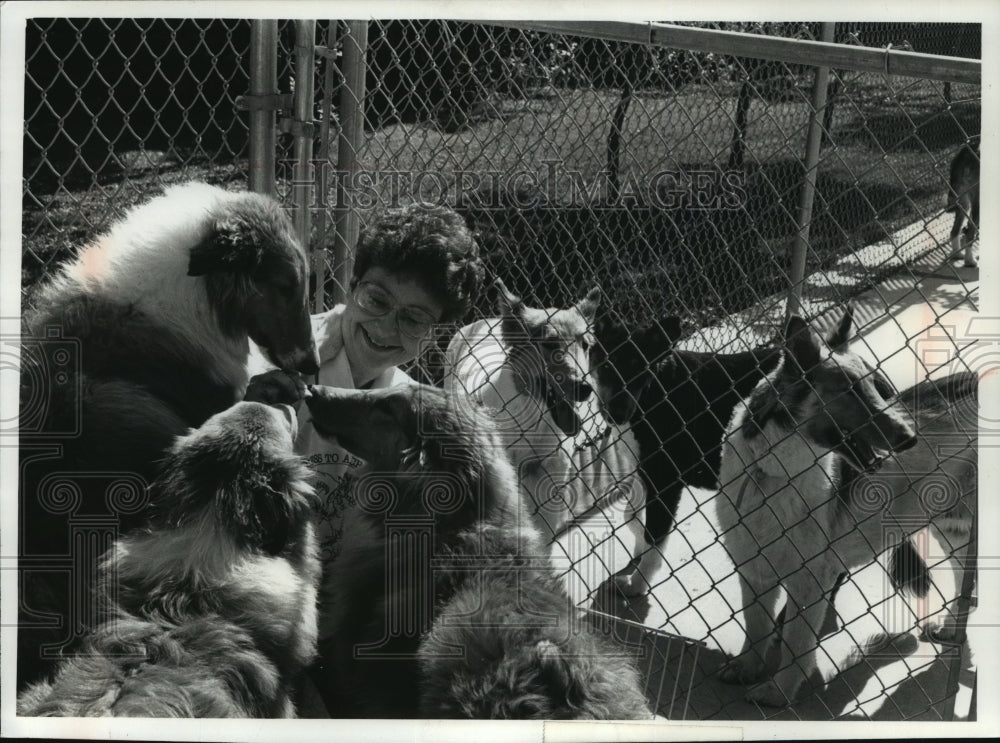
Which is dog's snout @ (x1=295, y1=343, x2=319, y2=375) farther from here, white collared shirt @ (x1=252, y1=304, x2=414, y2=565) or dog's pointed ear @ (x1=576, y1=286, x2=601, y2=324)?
dog's pointed ear @ (x1=576, y1=286, x2=601, y2=324)

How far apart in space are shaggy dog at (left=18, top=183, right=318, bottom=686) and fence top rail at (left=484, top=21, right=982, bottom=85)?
1.11 metres

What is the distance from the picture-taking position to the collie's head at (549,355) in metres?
3.51

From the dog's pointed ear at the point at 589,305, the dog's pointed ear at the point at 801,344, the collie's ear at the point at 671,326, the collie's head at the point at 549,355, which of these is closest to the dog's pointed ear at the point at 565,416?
the collie's head at the point at 549,355

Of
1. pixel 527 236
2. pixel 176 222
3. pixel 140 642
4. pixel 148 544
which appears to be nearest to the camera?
pixel 140 642

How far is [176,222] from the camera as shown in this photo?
333 cm

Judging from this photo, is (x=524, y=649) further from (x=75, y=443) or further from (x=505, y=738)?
(x=75, y=443)

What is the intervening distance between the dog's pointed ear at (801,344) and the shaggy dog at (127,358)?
154cm

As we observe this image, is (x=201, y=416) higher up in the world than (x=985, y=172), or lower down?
lower down

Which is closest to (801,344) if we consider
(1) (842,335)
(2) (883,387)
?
(1) (842,335)

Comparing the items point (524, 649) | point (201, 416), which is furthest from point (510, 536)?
point (201, 416)

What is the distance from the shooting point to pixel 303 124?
11.7ft

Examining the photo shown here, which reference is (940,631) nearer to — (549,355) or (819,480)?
(819,480)

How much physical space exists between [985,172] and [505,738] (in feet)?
6.99

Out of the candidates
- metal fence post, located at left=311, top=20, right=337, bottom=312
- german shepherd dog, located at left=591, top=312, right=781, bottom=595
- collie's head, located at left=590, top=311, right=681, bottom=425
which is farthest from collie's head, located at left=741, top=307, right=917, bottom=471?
metal fence post, located at left=311, top=20, right=337, bottom=312
